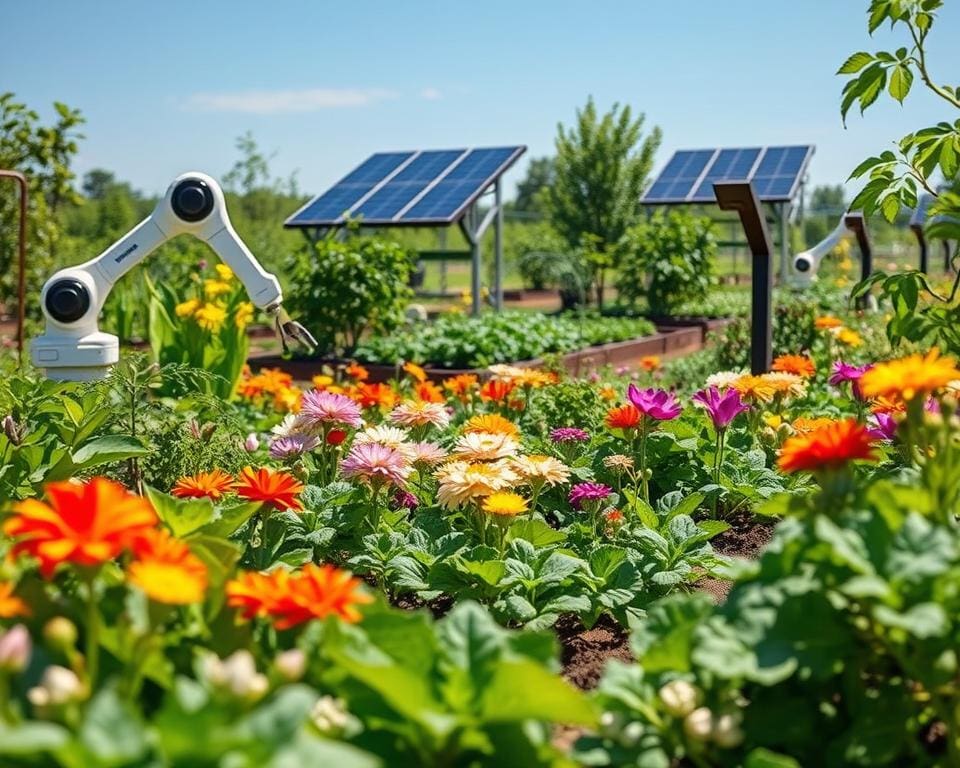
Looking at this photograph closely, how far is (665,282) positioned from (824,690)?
12.1m

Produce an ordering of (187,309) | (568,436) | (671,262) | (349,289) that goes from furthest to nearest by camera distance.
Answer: (671,262) → (349,289) → (187,309) → (568,436)

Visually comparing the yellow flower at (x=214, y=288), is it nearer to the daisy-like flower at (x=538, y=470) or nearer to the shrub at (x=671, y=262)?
the daisy-like flower at (x=538, y=470)

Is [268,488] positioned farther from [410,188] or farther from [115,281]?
[410,188]

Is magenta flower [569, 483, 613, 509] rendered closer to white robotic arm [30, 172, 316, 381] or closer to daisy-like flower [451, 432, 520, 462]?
daisy-like flower [451, 432, 520, 462]

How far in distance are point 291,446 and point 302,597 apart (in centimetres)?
179

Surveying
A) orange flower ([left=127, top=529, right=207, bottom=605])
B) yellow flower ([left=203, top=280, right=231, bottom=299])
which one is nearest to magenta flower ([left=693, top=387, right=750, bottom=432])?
orange flower ([left=127, top=529, right=207, bottom=605])

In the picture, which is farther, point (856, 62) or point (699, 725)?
point (856, 62)

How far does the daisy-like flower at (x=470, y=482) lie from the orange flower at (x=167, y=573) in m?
1.19

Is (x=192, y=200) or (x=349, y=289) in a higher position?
(x=192, y=200)

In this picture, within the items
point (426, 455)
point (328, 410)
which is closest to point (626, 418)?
point (426, 455)

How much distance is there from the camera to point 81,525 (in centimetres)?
131

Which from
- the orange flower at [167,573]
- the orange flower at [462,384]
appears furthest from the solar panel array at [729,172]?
the orange flower at [167,573]

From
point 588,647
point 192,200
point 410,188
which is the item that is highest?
point 410,188

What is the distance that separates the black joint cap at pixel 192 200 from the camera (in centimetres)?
421
